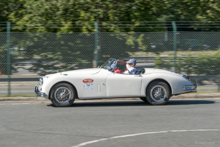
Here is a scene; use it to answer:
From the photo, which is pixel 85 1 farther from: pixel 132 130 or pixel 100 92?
pixel 132 130

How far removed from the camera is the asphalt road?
5.91 m

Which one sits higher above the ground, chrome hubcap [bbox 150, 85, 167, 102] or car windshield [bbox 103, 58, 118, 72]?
car windshield [bbox 103, 58, 118, 72]

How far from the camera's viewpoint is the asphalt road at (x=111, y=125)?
5.91m

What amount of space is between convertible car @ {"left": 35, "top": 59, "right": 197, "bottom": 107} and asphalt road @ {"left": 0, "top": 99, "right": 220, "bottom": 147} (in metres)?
0.32

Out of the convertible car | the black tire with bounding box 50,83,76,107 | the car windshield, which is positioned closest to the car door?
the convertible car

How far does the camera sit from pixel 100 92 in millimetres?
9688

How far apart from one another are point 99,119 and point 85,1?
276 inches

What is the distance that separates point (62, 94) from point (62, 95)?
0.03 meters

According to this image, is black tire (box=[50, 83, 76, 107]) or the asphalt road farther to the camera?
black tire (box=[50, 83, 76, 107])

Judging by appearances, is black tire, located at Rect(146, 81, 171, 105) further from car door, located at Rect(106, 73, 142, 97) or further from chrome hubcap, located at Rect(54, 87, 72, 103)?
chrome hubcap, located at Rect(54, 87, 72, 103)

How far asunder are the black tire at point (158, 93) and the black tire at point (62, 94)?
79.7 inches

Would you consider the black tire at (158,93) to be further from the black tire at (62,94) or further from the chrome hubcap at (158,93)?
the black tire at (62,94)

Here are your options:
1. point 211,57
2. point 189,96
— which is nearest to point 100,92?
point 189,96

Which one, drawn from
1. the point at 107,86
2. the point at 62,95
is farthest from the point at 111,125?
the point at 62,95
